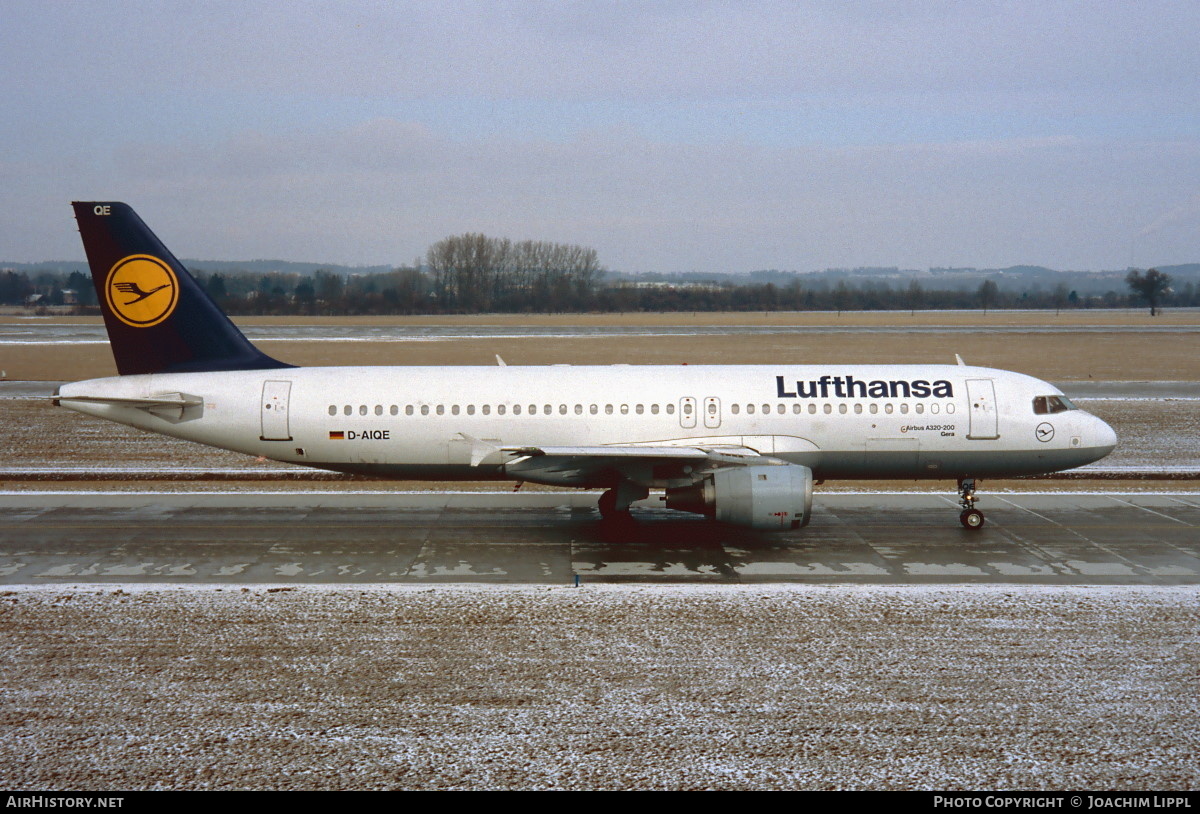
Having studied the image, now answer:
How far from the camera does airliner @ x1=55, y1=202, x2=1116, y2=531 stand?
848 inches

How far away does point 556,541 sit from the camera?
20891 mm

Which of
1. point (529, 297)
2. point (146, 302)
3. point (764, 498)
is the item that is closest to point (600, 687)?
point (764, 498)

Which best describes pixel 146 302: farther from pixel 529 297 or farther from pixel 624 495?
pixel 529 297

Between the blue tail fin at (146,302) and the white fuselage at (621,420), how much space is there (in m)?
0.56

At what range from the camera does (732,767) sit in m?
10.7

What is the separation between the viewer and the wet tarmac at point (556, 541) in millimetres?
18281

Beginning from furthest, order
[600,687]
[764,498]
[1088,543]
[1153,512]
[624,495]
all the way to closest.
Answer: [1153,512] < [624,495] < [1088,543] < [764,498] < [600,687]

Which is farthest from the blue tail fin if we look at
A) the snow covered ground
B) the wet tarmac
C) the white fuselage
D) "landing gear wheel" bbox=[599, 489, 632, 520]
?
"landing gear wheel" bbox=[599, 489, 632, 520]

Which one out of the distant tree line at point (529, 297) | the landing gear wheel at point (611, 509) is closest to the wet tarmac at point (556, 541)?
the landing gear wheel at point (611, 509)

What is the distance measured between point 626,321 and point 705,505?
102 meters

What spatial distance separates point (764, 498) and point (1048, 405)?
8.04 m

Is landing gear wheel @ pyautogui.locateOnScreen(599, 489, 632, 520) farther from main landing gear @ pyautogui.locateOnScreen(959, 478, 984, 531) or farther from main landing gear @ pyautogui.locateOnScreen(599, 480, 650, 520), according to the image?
main landing gear @ pyautogui.locateOnScreen(959, 478, 984, 531)
